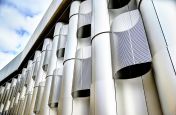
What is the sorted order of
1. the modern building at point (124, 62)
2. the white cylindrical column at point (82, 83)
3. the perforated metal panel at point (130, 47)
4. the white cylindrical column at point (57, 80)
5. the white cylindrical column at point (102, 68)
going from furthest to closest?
the white cylindrical column at point (57, 80), the white cylindrical column at point (82, 83), the white cylindrical column at point (102, 68), the perforated metal panel at point (130, 47), the modern building at point (124, 62)

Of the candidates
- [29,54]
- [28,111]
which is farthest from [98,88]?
[29,54]

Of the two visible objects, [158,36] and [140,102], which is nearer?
[158,36]

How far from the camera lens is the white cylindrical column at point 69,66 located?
4.93 meters

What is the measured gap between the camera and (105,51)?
409 centimetres

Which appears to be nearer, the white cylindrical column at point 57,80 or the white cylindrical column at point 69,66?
the white cylindrical column at point 69,66

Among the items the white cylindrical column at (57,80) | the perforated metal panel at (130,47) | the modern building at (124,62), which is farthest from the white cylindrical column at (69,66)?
the perforated metal panel at (130,47)

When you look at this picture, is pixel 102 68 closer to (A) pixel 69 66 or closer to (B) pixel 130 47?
(B) pixel 130 47

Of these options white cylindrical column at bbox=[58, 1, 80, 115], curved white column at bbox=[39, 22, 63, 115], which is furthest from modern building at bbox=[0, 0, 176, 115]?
curved white column at bbox=[39, 22, 63, 115]

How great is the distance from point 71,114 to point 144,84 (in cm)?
226

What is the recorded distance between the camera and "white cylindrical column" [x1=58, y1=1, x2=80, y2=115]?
4.93 m

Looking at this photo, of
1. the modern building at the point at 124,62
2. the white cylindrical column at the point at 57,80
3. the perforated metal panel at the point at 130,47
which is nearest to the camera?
the modern building at the point at 124,62

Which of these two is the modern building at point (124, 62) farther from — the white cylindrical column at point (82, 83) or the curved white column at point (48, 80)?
the curved white column at point (48, 80)

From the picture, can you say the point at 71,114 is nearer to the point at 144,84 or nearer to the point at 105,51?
the point at 105,51

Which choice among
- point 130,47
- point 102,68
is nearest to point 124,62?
point 130,47
